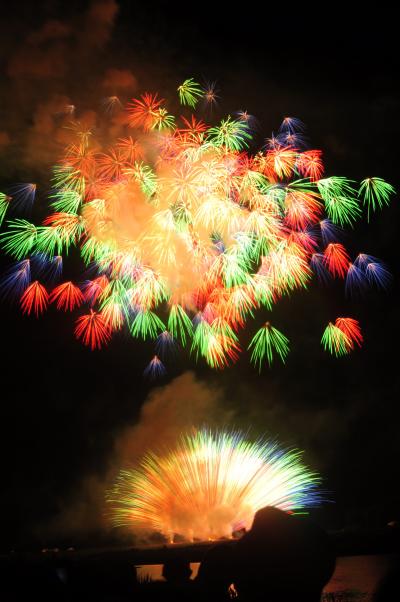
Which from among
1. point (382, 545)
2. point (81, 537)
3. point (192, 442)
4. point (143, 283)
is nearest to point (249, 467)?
point (192, 442)

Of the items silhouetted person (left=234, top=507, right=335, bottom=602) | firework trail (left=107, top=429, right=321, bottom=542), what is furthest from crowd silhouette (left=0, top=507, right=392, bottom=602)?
firework trail (left=107, top=429, right=321, bottom=542)

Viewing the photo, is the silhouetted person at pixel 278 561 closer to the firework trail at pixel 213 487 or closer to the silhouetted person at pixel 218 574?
the silhouetted person at pixel 218 574

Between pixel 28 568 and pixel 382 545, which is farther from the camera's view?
pixel 382 545

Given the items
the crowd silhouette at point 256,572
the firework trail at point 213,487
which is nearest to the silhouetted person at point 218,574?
the crowd silhouette at point 256,572

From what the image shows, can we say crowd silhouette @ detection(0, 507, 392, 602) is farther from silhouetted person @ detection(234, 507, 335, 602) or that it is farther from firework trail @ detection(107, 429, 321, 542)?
firework trail @ detection(107, 429, 321, 542)

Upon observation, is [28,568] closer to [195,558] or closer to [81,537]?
[195,558]

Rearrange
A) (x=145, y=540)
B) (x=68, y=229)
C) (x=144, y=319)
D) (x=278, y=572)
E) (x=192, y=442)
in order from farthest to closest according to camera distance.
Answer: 1. (x=145, y=540)
2. (x=192, y=442)
3. (x=144, y=319)
4. (x=68, y=229)
5. (x=278, y=572)
